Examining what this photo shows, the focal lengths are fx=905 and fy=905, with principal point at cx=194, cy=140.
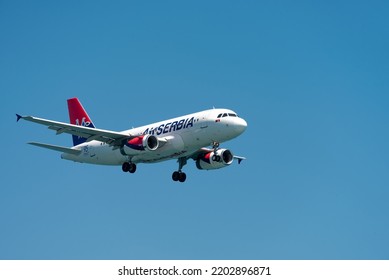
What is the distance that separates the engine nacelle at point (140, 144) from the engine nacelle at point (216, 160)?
5294mm

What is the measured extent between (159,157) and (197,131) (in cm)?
473

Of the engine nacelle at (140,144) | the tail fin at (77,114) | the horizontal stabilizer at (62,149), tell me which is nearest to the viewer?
the engine nacelle at (140,144)

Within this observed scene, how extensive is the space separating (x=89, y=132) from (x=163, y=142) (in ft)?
20.3

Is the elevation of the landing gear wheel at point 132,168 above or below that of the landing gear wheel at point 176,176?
below

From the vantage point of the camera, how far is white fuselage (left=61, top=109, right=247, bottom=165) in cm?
7050

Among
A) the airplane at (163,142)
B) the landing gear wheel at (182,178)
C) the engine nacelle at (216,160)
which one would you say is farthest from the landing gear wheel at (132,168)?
the engine nacelle at (216,160)

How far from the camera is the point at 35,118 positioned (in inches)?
2707

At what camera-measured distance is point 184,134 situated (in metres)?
72.1

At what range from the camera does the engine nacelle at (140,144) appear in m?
72.1

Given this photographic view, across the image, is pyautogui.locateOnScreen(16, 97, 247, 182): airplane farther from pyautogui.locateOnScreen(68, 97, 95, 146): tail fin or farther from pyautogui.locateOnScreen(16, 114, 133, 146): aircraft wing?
pyautogui.locateOnScreen(68, 97, 95, 146): tail fin

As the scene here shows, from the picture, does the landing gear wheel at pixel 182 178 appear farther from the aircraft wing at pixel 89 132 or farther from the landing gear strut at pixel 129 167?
the aircraft wing at pixel 89 132

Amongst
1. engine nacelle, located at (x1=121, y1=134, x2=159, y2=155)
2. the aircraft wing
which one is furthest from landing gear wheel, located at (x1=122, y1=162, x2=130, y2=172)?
Result: the aircraft wing
